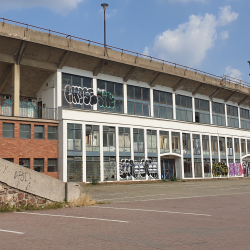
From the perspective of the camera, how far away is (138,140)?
127 ft

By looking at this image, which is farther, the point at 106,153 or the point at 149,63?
the point at 149,63

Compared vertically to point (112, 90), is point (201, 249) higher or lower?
lower

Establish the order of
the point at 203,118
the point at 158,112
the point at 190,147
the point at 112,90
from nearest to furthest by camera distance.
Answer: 1. the point at 112,90
2. the point at 158,112
3. the point at 190,147
4. the point at 203,118

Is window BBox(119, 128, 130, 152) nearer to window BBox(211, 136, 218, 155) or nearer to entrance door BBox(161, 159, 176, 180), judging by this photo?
entrance door BBox(161, 159, 176, 180)

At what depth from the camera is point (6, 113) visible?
113 ft

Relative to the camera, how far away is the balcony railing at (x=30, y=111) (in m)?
33.2

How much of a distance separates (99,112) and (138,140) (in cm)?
619

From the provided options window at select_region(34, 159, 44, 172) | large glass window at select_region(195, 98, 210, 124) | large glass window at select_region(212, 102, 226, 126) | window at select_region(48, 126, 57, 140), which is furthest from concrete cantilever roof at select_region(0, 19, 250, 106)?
window at select_region(34, 159, 44, 172)

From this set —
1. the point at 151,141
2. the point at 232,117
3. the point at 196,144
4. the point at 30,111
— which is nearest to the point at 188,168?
the point at 196,144

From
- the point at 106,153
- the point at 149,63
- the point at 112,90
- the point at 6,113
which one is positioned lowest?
the point at 106,153

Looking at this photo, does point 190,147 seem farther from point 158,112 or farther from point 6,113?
point 6,113

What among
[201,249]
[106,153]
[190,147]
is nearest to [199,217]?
[201,249]

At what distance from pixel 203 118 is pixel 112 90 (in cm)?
1643

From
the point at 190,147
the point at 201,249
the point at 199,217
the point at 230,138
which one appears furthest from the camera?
the point at 230,138
